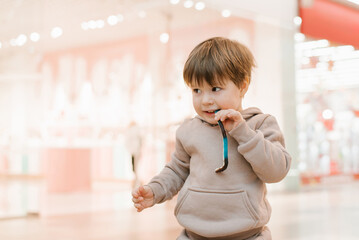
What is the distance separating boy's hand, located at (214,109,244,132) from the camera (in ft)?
4.07

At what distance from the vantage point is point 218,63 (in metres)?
1.31

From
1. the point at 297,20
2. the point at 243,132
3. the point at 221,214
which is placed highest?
the point at 297,20

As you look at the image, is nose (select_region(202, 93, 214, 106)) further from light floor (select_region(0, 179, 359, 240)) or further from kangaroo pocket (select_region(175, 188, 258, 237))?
light floor (select_region(0, 179, 359, 240))

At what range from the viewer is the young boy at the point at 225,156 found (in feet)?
4.19

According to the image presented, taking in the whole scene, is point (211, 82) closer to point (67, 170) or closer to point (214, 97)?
point (214, 97)

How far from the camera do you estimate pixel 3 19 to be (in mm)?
3922

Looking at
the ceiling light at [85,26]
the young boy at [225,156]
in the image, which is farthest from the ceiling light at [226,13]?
the young boy at [225,156]

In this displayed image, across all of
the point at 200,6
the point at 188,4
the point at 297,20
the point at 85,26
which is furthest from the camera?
the point at 85,26

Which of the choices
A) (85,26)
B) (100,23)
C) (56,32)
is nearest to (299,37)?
(100,23)

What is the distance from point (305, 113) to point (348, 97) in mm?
1286

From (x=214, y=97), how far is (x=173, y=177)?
0.31 m

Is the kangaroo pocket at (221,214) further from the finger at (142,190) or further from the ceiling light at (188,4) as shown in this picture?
the ceiling light at (188,4)

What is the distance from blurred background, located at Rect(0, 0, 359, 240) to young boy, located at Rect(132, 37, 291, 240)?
1.99 metres

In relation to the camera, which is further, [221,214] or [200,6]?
[200,6]
